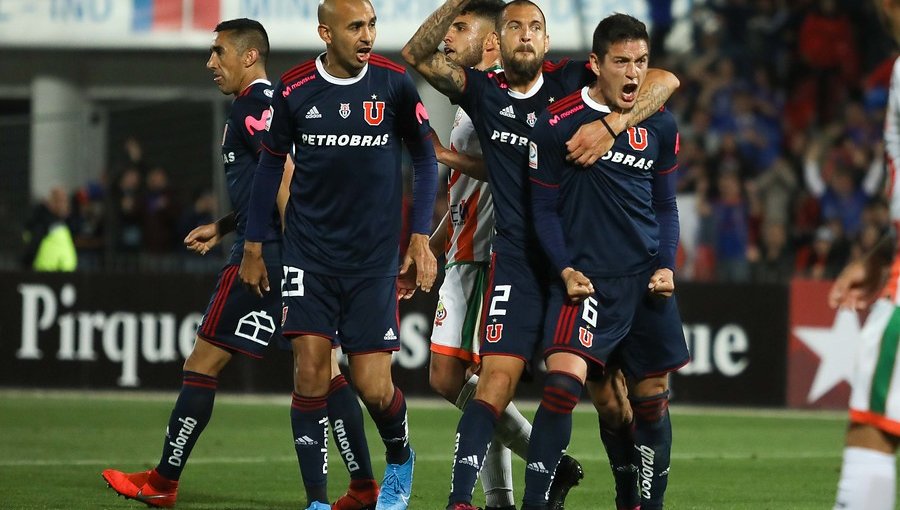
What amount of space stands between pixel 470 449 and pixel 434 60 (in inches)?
75.3

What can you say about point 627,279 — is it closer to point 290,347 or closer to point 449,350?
Result: point 449,350

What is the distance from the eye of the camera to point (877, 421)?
493 centimetres

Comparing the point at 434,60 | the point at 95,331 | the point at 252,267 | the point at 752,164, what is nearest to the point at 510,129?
the point at 434,60

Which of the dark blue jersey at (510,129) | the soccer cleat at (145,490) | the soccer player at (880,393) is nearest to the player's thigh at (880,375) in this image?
the soccer player at (880,393)

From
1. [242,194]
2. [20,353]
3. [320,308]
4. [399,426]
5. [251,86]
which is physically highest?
[251,86]

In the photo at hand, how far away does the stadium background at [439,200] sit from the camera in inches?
589

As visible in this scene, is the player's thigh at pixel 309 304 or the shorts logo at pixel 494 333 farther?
the player's thigh at pixel 309 304

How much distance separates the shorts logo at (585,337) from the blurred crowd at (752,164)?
8588mm

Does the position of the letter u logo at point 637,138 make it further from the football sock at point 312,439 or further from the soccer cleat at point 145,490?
the soccer cleat at point 145,490

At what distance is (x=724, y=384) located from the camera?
1491 centimetres

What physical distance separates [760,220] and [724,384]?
3.04 meters

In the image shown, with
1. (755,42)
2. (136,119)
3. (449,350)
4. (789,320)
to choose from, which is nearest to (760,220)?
(789,320)

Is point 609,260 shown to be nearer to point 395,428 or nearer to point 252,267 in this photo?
point 395,428

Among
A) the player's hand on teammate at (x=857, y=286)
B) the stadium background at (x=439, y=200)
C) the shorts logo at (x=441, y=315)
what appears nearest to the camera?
the player's hand on teammate at (x=857, y=286)
